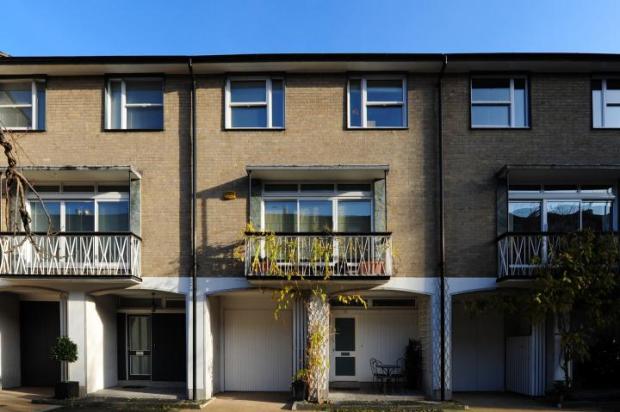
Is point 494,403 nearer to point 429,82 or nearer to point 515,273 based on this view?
point 515,273

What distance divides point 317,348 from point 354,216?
325cm

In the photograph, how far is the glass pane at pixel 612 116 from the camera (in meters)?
11.8

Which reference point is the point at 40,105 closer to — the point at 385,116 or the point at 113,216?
the point at 113,216

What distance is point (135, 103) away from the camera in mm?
12094

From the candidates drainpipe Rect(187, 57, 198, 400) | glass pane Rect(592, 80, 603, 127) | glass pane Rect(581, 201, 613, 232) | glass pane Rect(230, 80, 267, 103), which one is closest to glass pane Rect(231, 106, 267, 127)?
glass pane Rect(230, 80, 267, 103)

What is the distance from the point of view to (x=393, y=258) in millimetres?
11531

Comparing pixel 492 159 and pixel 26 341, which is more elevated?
pixel 492 159

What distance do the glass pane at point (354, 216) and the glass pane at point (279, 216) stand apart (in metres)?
1.16

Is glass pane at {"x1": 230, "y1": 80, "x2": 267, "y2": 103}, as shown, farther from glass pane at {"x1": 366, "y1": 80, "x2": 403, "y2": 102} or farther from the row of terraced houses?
glass pane at {"x1": 366, "y1": 80, "x2": 403, "y2": 102}

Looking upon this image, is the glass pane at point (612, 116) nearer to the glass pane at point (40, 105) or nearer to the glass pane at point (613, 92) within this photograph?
the glass pane at point (613, 92)

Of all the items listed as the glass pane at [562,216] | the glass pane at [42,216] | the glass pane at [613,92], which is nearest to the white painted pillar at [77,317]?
the glass pane at [42,216]

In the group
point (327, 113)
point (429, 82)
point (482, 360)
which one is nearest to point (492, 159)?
point (429, 82)

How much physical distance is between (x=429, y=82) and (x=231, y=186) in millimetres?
5445

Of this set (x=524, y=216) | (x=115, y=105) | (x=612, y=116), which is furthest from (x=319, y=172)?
(x=612, y=116)
